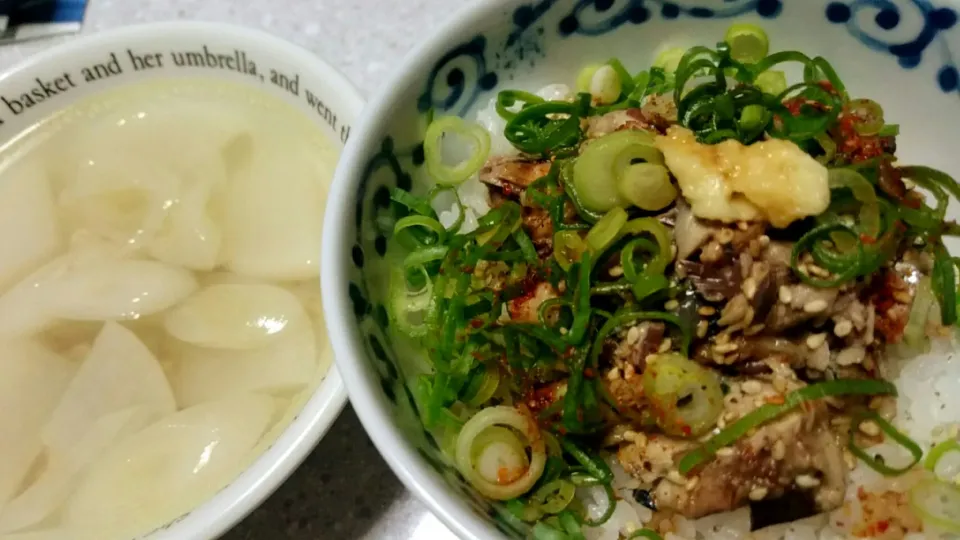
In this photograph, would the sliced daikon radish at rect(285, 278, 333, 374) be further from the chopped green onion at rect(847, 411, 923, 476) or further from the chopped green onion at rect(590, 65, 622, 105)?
the chopped green onion at rect(847, 411, 923, 476)

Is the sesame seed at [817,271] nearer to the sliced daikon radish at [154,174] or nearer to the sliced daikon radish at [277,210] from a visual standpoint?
the sliced daikon radish at [277,210]

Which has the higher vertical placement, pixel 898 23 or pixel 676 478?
pixel 898 23

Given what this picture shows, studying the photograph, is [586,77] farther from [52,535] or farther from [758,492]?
[52,535]

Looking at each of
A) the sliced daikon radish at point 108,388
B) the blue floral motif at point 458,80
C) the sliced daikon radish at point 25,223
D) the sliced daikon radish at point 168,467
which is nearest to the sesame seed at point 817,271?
the blue floral motif at point 458,80

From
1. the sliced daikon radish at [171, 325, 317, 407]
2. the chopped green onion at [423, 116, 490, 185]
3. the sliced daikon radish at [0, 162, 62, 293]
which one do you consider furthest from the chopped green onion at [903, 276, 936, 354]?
the sliced daikon radish at [0, 162, 62, 293]

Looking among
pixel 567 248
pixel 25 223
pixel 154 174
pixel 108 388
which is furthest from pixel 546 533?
pixel 25 223

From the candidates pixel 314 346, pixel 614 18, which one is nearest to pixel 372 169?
pixel 314 346

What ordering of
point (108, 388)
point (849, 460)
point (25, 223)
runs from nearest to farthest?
point (849, 460), point (108, 388), point (25, 223)
